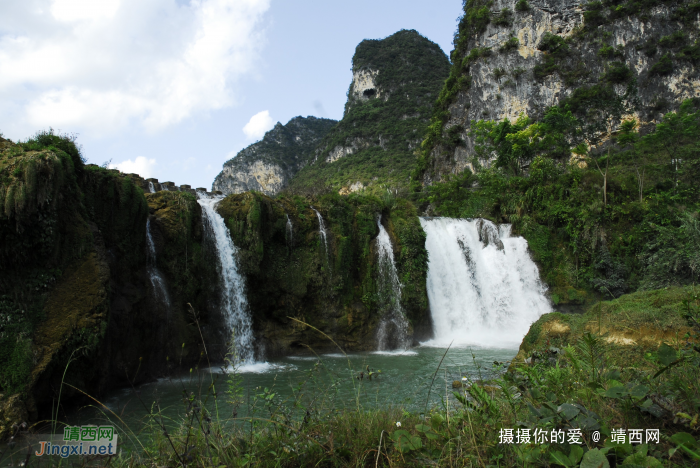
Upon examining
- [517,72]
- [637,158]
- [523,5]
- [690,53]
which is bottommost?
[637,158]

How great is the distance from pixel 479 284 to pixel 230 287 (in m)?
11.5

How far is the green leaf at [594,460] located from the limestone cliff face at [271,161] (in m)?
84.8

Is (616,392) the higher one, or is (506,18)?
(506,18)

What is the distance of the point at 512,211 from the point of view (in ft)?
67.9

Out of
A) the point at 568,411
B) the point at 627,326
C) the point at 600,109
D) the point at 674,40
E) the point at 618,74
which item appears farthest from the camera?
the point at 618,74

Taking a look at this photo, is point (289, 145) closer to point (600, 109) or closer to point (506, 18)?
point (506, 18)

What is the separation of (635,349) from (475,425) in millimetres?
3581

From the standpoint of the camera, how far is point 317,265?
43.8ft

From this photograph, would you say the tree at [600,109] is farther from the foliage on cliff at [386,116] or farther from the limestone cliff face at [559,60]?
the foliage on cliff at [386,116]

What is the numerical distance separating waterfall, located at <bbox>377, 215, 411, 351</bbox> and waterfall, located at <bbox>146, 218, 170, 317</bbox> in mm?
7376

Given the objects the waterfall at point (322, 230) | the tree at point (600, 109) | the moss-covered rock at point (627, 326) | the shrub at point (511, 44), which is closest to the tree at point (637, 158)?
the tree at point (600, 109)

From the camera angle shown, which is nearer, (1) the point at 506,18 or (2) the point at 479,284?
(2) the point at 479,284

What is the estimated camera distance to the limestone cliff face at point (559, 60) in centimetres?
3369

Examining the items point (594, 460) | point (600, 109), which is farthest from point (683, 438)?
point (600, 109)
